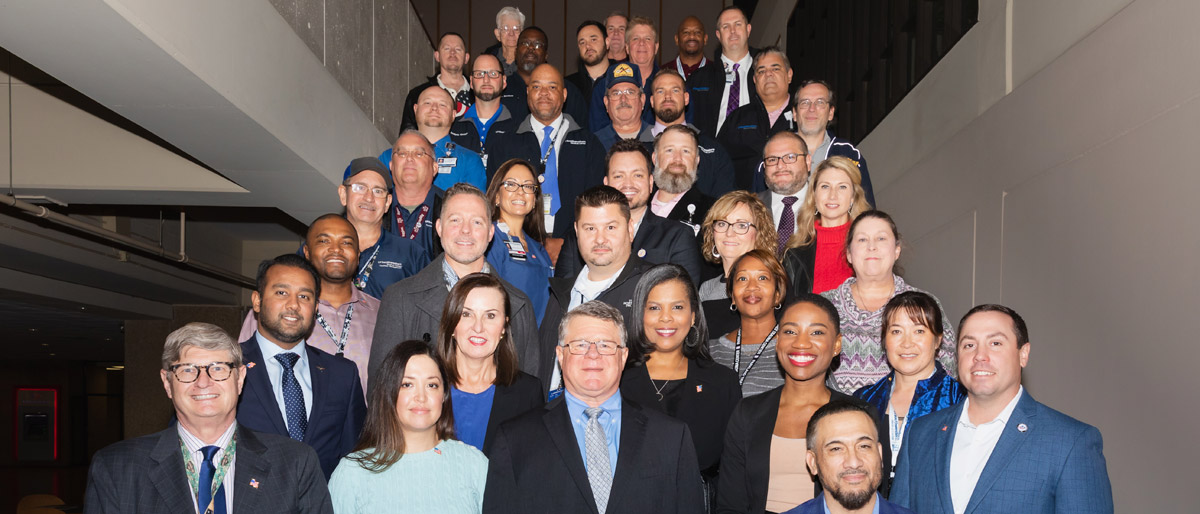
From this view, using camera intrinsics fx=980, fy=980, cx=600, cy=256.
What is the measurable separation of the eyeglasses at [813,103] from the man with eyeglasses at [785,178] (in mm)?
536

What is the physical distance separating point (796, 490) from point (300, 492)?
1599mm

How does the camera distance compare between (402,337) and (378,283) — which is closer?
(402,337)

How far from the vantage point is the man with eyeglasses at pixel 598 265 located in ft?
13.1

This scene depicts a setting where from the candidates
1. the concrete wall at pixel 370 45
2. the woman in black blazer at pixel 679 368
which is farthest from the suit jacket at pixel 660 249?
the concrete wall at pixel 370 45

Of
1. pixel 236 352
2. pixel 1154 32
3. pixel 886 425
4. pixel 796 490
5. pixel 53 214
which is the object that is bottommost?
pixel 796 490

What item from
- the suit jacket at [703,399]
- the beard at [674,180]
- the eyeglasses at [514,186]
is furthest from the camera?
the beard at [674,180]

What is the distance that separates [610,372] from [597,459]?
28cm

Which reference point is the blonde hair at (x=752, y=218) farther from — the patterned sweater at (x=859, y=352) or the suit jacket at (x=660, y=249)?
the patterned sweater at (x=859, y=352)

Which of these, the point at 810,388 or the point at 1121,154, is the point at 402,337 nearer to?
the point at 810,388

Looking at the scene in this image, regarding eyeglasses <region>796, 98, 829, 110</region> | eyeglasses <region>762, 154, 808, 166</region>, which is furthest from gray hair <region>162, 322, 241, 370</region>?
eyeglasses <region>796, 98, 829, 110</region>

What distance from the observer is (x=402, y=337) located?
3.86 m

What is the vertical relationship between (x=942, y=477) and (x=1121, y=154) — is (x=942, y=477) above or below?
below

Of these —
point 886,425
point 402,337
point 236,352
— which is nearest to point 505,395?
point 402,337

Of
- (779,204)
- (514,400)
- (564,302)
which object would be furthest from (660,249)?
(514,400)
